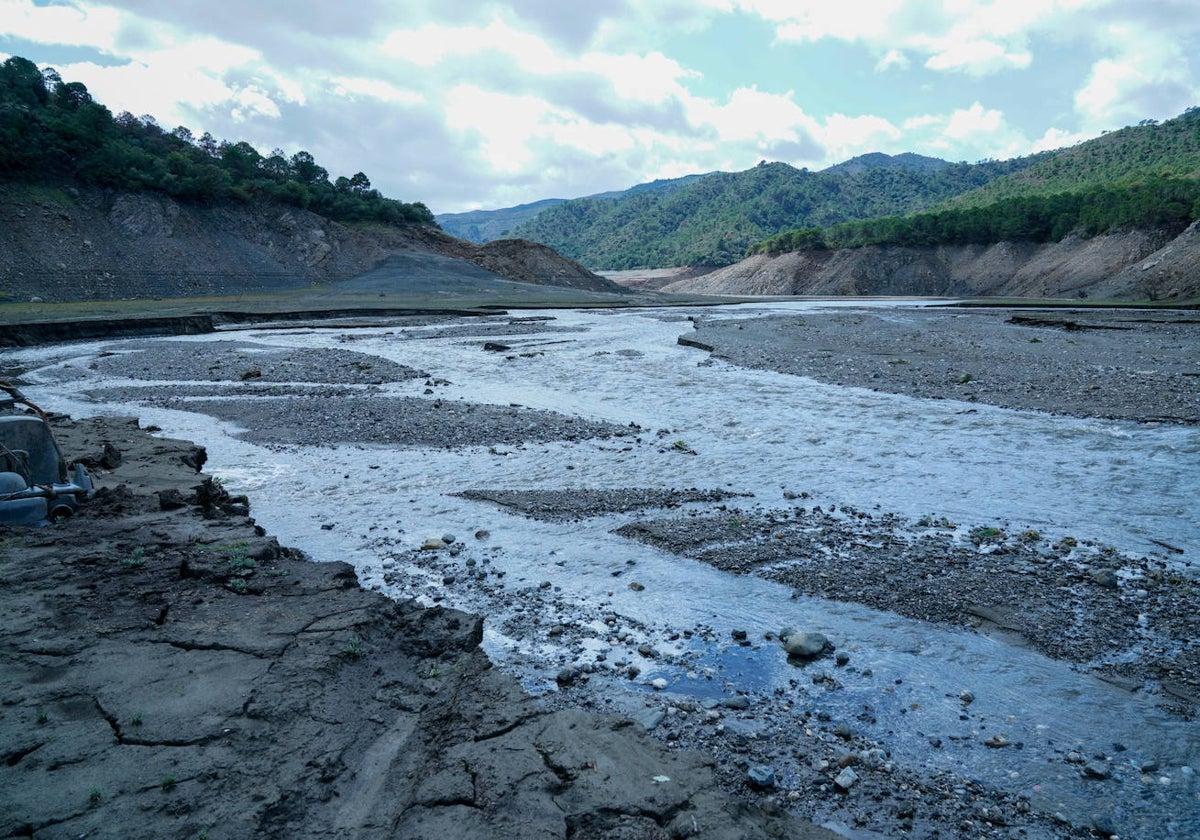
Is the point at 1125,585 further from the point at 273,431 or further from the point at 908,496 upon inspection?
the point at 273,431

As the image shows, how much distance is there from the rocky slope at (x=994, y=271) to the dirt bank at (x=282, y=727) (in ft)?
215

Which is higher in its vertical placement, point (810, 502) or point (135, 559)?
point (135, 559)

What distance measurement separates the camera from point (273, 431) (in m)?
15.7

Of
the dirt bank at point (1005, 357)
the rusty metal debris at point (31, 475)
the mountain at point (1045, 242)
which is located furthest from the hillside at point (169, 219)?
the rusty metal debris at point (31, 475)

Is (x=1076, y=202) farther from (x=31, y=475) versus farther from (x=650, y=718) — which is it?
(x=31, y=475)

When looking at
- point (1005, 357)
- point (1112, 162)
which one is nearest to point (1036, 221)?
point (1112, 162)

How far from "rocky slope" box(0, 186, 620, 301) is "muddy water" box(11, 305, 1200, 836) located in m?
40.9

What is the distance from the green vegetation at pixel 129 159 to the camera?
59906 millimetres

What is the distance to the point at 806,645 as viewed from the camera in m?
6.45

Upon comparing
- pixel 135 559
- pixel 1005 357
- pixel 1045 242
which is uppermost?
pixel 1045 242

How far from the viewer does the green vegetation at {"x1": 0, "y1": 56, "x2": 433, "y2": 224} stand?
59.9 meters

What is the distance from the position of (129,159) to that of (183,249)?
1027 centimetres

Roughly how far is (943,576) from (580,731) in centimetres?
502

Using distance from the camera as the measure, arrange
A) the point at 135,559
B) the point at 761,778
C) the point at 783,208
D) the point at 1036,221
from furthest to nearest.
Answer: the point at 783,208
the point at 1036,221
the point at 135,559
the point at 761,778
